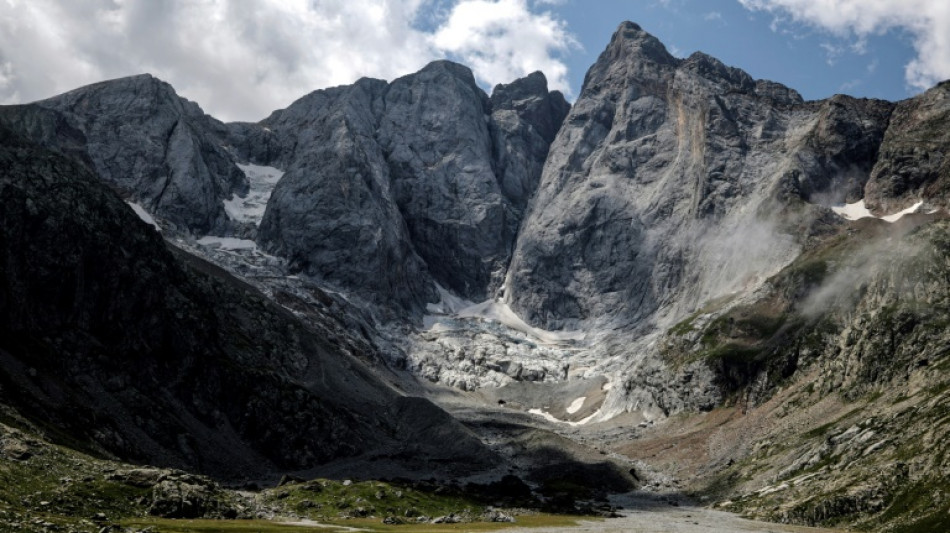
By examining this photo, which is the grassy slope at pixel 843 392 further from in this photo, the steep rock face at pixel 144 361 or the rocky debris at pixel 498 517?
the steep rock face at pixel 144 361

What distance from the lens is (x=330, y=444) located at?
146500mm

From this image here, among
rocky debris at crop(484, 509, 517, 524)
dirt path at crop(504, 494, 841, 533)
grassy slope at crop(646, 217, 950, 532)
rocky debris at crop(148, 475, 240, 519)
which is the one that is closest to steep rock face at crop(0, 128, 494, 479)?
rocky debris at crop(148, 475, 240, 519)

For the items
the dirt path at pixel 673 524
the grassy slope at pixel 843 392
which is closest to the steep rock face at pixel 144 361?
the dirt path at pixel 673 524

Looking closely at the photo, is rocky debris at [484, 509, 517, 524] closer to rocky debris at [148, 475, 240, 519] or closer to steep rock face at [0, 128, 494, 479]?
rocky debris at [148, 475, 240, 519]

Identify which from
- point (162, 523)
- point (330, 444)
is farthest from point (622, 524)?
point (330, 444)

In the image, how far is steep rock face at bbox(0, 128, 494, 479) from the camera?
113625 millimetres

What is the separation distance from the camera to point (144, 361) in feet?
436

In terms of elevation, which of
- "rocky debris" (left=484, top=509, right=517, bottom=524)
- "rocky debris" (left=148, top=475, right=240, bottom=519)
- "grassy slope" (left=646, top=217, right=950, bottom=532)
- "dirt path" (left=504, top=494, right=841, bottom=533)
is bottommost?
"dirt path" (left=504, top=494, right=841, bottom=533)

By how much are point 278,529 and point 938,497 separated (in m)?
57.8

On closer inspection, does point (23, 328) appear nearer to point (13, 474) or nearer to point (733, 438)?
point (13, 474)

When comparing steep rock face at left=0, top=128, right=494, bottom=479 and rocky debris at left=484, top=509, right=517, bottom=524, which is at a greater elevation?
steep rock face at left=0, top=128, right=494, bottom=479

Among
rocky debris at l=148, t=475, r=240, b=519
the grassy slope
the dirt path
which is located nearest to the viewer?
rocky debris at l=148, t=475, r=240, b=519

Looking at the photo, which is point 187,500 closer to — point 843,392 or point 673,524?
point 673,524

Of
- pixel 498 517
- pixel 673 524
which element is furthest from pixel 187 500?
pixel 673 524
